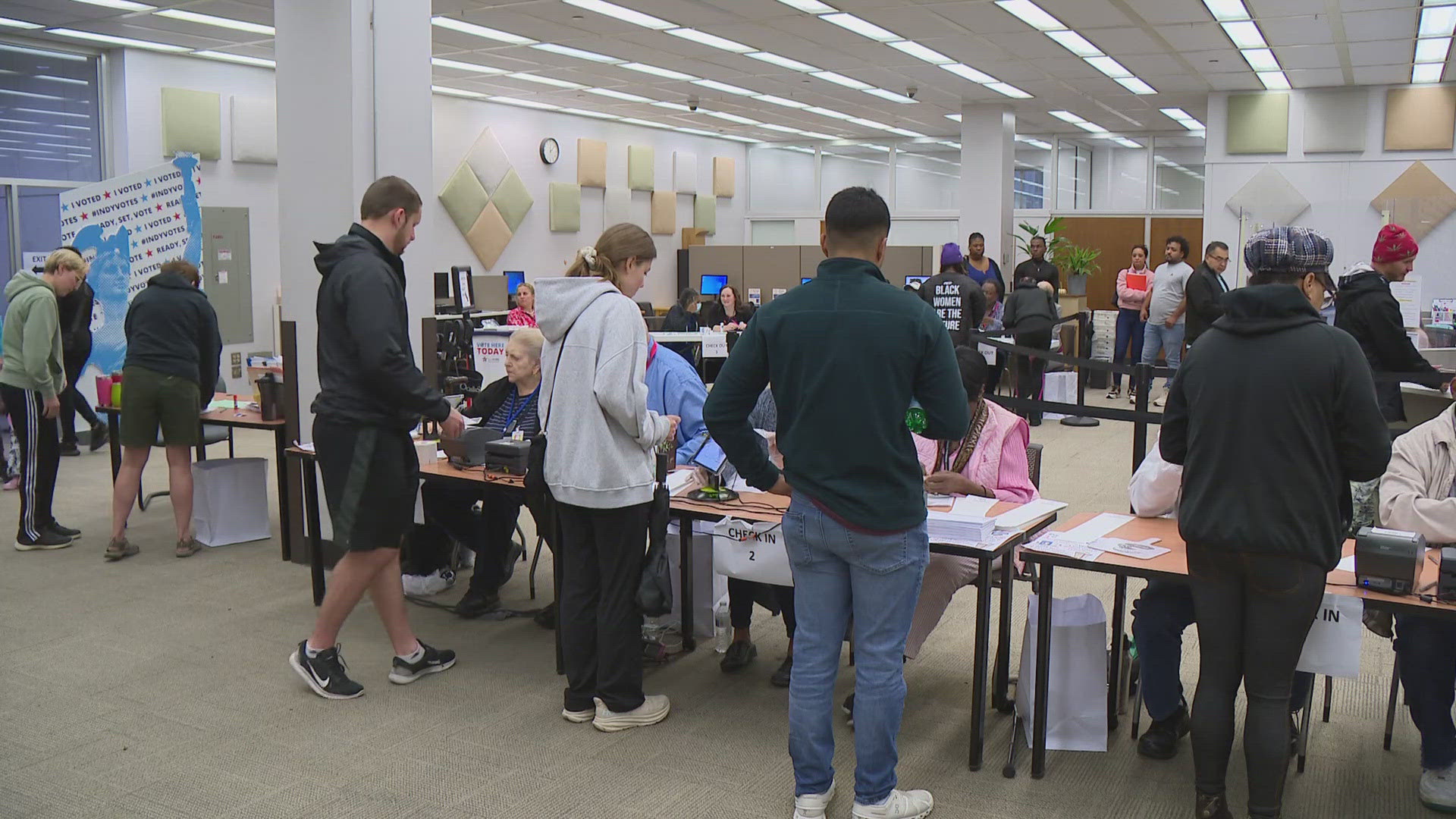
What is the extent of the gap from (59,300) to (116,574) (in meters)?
2.56

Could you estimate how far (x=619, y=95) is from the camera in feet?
38.4

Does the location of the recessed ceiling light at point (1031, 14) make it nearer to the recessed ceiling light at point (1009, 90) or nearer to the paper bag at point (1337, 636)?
the recessed ceiling light at point (1009, 90)

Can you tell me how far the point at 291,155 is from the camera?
519 cm

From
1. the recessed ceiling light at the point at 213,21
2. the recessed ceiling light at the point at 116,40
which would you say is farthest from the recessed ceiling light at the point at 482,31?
the recessed ceiling light at the point at 116,40

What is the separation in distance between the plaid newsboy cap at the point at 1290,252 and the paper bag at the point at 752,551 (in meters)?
1.42

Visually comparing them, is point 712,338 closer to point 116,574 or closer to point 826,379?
point 116,574

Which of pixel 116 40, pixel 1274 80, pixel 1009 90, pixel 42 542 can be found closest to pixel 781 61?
pixel 1009 90

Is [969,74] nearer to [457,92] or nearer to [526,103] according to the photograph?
[526,103]

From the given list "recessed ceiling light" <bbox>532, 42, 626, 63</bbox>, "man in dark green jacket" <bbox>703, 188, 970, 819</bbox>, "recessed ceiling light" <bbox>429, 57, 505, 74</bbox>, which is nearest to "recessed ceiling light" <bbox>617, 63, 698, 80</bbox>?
"recessed ceiling light" <bbox>532, 42, 626, 63</bbox>

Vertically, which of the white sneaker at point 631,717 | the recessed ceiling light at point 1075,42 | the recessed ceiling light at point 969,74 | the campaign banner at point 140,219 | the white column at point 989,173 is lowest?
the white sneaker at point 631,717

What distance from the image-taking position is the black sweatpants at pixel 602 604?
3.33 m

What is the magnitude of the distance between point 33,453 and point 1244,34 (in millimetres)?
8587

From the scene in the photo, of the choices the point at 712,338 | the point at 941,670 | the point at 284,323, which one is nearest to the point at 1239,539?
the point at 941,670

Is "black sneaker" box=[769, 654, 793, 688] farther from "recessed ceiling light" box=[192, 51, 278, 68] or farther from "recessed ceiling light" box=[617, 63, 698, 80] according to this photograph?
"recessed ceiling light" box=[192, 51, 278, 68]
